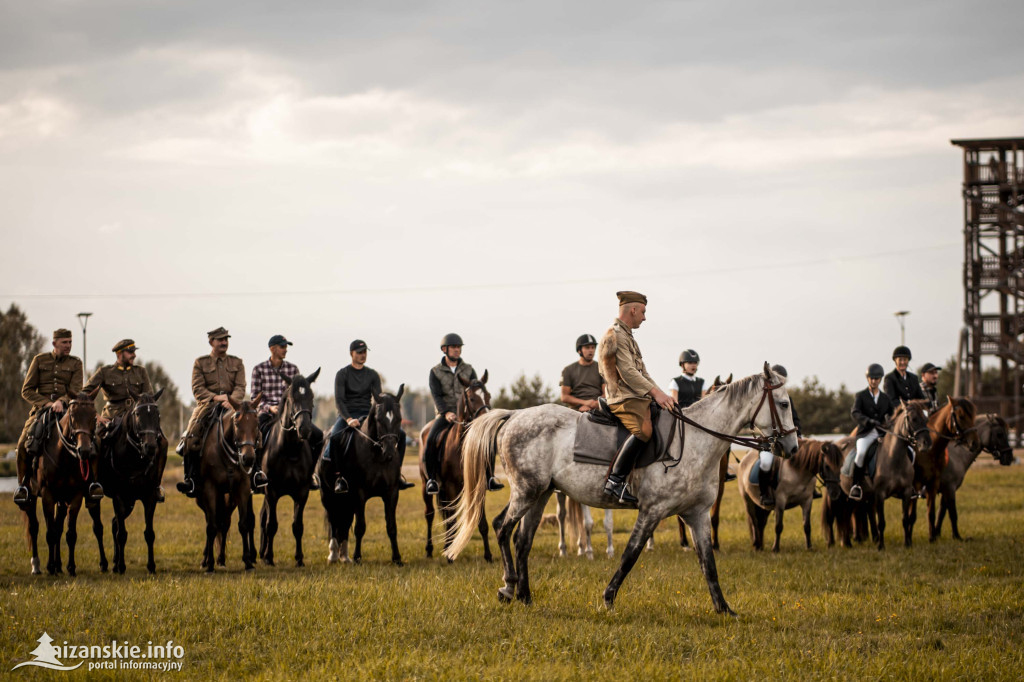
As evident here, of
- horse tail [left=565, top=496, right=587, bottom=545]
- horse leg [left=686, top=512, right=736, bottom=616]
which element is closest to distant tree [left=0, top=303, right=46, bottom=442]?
horse tail [left=565, top=496, right=587, bottom=545]

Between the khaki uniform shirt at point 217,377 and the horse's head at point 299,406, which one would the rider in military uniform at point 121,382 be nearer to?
the khaki uniform shirt at point 217,377

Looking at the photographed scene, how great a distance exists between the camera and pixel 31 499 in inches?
516

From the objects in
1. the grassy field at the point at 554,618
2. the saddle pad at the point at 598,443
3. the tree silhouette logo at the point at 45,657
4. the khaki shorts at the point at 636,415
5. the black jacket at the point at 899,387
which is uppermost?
the black jacket at the point at 899,387

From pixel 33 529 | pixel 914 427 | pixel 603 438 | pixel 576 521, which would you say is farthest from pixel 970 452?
pixel 33 529

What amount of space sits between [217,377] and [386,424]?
8.91 feet

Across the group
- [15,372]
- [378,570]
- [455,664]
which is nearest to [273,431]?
[378,570]

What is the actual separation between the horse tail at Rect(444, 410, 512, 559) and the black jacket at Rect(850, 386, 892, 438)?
26.1 feet

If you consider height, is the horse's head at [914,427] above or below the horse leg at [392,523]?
above

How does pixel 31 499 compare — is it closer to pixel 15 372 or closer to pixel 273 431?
pixel 273 431

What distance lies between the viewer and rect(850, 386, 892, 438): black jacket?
1590 centimetres

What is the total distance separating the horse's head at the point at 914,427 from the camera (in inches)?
604

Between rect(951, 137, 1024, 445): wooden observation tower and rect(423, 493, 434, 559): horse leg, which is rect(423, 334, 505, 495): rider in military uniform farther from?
rect(951, 137, 1024, 445): wooden observation tower

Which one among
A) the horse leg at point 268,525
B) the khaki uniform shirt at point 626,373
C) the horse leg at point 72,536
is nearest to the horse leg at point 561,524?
the horse leg at point 268,525

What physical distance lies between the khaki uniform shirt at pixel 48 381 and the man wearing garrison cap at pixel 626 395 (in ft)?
26.5
